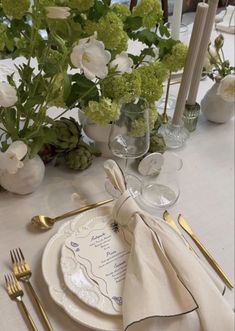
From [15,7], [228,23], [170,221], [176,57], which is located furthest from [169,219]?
[228,23]

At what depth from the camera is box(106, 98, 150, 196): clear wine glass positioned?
0.77m

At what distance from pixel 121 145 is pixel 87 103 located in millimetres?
147

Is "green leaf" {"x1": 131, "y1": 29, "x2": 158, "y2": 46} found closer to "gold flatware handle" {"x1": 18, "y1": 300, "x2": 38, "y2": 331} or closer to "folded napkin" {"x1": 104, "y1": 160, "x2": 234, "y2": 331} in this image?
"folded napkin" {"x1": 104, "y1": 160, "x2": 234, "y2": 331}

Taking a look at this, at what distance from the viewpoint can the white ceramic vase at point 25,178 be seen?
30.0 inches

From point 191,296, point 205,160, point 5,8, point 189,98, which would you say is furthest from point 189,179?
point 5,8

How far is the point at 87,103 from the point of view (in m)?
0.75

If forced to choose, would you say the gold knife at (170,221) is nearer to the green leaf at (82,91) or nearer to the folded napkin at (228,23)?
the green leaf at (82,91)

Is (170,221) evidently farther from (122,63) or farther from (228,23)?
(228,23)

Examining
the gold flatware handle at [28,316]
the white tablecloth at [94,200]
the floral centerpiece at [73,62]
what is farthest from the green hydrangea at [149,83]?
the gold flatware handle at [28,316]

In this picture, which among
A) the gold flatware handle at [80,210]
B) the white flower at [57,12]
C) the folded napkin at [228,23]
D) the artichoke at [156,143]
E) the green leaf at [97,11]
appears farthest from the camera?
the folded napkin at [228,23]

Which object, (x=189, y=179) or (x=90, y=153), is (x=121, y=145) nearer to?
(x=90, y=153)

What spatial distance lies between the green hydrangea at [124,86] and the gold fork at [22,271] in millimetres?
336

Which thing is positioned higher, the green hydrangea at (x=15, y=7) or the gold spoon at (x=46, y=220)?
the green hydrangea at (x=15, y=7)

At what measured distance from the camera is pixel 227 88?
96cm
